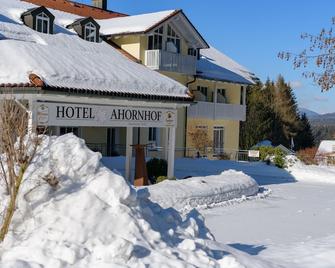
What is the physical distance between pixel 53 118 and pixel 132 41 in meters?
13.3

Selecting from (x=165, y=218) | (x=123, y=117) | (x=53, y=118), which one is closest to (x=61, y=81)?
(x=53, y=118)

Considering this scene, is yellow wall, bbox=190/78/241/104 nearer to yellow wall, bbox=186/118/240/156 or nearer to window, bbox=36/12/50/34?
yellow wall, bbox=186/118/240/156

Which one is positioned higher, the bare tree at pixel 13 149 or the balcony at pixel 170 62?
the balcony at pixel 170 62

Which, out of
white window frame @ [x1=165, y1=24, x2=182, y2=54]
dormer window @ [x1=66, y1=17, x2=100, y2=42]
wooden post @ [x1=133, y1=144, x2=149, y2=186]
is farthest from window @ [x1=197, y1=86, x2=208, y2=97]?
wooden post @ [x1=133, y1=144, x2=149, y2=186]

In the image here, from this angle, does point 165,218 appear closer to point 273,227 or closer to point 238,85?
point 273,227

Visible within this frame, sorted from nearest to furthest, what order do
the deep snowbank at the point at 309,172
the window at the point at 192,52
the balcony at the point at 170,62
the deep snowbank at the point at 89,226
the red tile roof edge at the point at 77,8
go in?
the deep snowbank at the point at 89,226
the deep snowbank at the point at 309,172
the balcony at the point at 170,62
the window at the point at 192,52
the red tile roof edge at the point at 77,8

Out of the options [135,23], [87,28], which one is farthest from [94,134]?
[135,23]

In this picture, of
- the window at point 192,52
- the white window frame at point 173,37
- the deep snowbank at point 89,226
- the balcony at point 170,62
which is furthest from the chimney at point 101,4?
the deep snowbank at point 89,226

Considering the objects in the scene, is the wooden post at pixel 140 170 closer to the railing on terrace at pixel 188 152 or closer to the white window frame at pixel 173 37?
the railing on terrace at pixel 188 152

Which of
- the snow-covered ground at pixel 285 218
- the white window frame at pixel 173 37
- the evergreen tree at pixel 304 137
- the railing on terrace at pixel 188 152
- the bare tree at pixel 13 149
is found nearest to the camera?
the bare tree at pixel 13 149

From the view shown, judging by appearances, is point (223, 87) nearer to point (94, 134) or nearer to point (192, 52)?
point (192, 52)

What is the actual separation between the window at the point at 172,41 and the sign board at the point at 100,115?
34.7ft

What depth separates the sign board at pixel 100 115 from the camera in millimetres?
13547

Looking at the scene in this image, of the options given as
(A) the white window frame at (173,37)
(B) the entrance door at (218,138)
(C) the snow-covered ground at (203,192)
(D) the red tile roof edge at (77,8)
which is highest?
(D) the red tile roof edge at (77,8)
